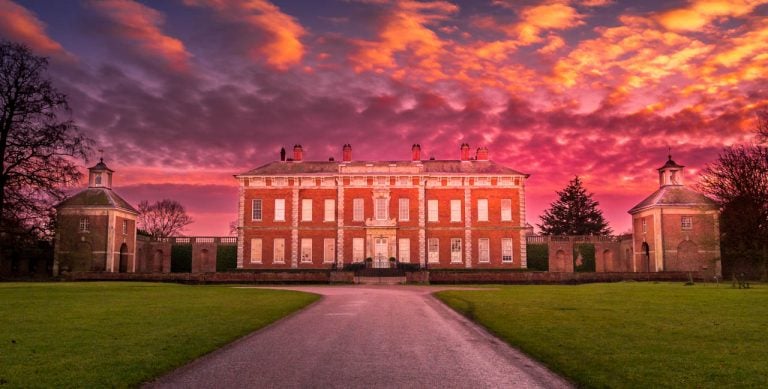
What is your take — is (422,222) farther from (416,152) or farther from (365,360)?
(365,360)

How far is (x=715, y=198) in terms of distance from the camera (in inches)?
1849

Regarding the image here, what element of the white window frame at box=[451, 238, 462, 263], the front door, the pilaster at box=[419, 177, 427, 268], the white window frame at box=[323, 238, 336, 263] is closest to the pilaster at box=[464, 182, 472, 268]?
the white window frame at box=[451, 238, 462, 263]

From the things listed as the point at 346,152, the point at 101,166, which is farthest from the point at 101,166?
the point at 346,152

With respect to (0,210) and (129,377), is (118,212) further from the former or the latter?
(129,377)

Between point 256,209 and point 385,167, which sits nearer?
point 385,167

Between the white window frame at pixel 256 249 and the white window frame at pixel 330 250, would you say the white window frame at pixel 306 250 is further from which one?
the white window frame at pixel 256 249

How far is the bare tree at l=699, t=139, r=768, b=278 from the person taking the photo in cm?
4197

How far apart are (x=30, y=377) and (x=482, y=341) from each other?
7986mm

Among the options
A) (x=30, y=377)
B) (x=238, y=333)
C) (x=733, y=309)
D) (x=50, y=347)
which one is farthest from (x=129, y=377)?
(x=733, y=309)

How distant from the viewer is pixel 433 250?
180 feet

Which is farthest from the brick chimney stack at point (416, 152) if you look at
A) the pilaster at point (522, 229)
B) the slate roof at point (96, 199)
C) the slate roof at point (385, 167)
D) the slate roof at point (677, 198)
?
the slate roof at point (96, 199)

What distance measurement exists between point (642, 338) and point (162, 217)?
81370 millimetres

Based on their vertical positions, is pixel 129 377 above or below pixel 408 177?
below

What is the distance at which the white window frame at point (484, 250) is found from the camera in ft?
180
